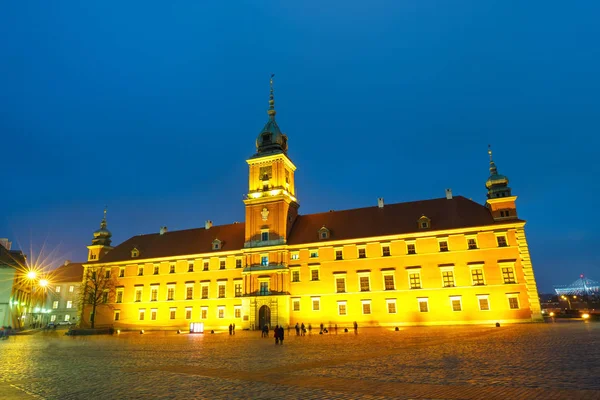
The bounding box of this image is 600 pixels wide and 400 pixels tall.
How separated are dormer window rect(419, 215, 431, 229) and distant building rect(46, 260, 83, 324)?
7219 cm

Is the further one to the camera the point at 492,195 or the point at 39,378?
the point at 492,195

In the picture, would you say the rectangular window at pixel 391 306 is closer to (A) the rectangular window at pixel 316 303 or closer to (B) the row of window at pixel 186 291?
(A) the rectangular window at pixel 316 303

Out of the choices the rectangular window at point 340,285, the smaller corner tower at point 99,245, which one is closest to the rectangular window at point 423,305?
the rectangular window at point 340,285

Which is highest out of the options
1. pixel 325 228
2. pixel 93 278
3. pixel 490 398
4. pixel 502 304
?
pixel 325 228

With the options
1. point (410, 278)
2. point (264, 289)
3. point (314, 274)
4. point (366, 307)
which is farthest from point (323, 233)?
point (410, 278)

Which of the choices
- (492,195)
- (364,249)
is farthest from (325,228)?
(492,195)

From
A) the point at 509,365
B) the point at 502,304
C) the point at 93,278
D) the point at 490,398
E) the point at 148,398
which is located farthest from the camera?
the point at 93,278

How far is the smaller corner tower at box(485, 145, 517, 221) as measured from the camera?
45531 millimetres

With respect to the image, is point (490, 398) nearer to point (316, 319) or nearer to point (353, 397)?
point (353, 397)

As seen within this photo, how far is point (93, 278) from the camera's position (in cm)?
5988

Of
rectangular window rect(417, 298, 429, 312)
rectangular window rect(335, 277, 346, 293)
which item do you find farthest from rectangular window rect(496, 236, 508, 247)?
rectangular window rect(335, 277, 346, 293)

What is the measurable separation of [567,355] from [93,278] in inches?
2403

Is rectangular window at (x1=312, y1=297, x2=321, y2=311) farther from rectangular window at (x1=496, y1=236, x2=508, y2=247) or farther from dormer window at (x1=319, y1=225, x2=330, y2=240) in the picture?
rectangular window at (x1=496, y1=236, x2=508, y2=247)

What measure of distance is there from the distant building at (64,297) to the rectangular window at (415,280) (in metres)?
70.5
